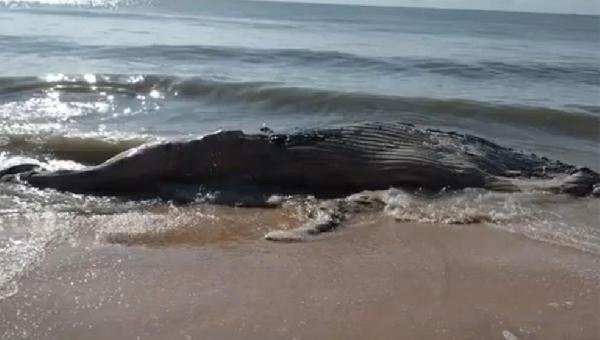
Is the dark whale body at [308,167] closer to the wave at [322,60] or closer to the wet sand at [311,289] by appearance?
the wet sand at [311,289]

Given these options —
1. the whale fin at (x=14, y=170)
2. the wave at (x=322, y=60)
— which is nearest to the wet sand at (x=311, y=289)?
the whale fin at (x=14, y=170)

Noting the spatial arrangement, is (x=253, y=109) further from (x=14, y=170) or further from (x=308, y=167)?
(x=14, y=170)

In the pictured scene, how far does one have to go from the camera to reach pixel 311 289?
3414 millimetres

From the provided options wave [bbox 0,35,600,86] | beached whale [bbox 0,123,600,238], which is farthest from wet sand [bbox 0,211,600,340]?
wave [bbox 0,35,600,86]

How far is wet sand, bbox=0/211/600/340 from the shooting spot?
299cm

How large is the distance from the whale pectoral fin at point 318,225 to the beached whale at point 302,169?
516 millimetres

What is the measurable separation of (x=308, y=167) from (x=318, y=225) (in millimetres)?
1089

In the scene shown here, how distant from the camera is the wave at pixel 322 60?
16.0m

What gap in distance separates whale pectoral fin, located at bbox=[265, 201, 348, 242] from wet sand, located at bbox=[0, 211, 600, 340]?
3.9 inches

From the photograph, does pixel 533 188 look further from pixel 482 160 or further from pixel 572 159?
pixel 572 159

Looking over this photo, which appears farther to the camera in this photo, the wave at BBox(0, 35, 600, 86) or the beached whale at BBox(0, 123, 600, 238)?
the wave at BBox(0, 35, 600, 86)

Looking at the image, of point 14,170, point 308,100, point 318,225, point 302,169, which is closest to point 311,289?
point 318,225

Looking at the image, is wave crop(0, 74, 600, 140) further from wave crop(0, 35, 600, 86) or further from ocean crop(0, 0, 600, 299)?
wave crop(0, 35, 600, 86)

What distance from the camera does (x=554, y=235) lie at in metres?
4.34
